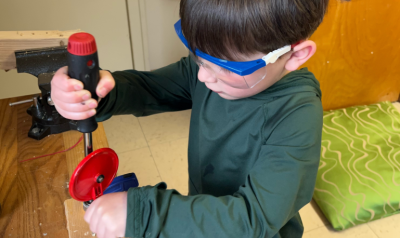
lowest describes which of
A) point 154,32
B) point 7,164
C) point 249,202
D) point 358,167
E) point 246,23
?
point 358,167

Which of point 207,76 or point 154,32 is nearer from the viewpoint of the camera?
point 207,76

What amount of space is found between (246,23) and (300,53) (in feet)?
0.52

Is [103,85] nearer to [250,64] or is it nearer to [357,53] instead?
[250,64]

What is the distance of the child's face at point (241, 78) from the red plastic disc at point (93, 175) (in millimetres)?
230

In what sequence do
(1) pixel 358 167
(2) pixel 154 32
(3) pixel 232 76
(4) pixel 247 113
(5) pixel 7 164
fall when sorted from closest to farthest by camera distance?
1. (3) pixel 232 76
2. (4) pixel 247 113
3. (5) pixel 7 164
4. (1) pixel 358 167
5. (2) pixel 154 32

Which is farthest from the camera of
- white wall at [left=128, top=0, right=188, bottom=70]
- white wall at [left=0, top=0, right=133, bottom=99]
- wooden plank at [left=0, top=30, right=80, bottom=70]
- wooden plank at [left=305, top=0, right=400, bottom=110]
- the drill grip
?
white wall at [left=128, top=0, right=188, bottom=70]

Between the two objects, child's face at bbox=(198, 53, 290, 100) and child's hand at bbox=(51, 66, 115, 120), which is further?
child's face at bbox=(198, 53, 290, 100)

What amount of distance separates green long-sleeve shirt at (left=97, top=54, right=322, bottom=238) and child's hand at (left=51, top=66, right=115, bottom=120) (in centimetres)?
14

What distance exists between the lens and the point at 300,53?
600 mm

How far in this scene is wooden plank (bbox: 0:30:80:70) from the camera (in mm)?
777

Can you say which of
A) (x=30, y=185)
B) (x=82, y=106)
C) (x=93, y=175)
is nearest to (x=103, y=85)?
(x=82, y=106)

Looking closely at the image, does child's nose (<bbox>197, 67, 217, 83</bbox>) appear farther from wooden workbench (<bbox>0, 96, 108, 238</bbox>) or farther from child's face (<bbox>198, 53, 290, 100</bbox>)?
wooden workbench (<bbox>0, 96, 108, 238</bbox>)

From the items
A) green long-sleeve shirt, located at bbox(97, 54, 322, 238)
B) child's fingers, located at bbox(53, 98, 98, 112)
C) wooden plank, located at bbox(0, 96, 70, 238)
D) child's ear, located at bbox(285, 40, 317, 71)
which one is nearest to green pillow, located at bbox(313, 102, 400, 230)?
green long-sleeve shirt, located at bbox(97, 54, 322, 238)

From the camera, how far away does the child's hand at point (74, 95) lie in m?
0.49
